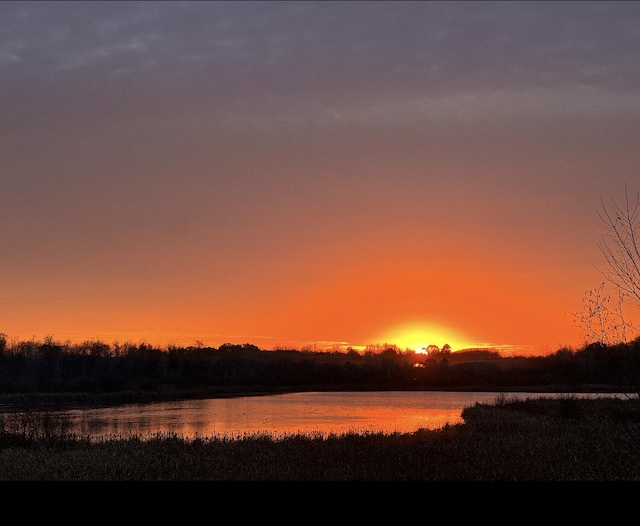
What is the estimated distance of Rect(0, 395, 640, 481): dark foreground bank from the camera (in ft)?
57.3

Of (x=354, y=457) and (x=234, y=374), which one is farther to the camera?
(x=234, y=374)

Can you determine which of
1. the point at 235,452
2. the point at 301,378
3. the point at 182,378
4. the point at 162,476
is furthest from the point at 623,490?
the point at 301,378

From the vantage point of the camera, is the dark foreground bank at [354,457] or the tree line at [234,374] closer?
the dark foreground bank at [354,457]

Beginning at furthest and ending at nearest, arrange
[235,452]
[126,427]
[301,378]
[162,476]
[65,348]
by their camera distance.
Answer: [65,348], [301,378], [126,427], [235,452], [162,476]

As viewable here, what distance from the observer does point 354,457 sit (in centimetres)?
2167

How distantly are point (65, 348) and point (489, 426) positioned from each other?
152551mm

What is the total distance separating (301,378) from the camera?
137 meters

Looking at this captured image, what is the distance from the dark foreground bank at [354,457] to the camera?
57.3 feet

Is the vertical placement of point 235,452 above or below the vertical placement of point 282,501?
below

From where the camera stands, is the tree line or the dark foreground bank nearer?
the dark foreground bank

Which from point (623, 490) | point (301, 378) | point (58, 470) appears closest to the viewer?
point (623, 490)

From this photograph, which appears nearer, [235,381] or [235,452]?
[235,452]

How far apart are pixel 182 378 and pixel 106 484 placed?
415 feet

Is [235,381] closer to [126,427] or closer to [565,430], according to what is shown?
[126,427]
